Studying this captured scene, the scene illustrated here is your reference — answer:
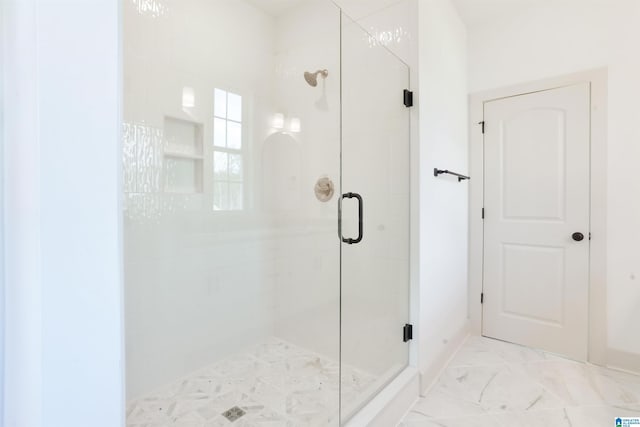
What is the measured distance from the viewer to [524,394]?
183 cm

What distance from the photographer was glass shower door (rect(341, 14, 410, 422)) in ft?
6.04

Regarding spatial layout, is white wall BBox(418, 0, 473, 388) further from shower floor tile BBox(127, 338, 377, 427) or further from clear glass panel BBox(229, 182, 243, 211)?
clear glass panel BBox(229, 182, 243, 211)

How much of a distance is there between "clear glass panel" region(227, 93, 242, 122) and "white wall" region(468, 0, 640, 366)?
7.56ft

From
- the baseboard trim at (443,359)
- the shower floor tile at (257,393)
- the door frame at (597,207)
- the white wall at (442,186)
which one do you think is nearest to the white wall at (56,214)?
the shower floor tile at (257,393)

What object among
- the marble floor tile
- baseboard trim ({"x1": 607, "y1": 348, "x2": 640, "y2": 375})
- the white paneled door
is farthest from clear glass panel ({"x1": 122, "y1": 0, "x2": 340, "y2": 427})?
baseboard trim ({"x1": 607, "y1": 348, "x2": 640, "y2": 375})

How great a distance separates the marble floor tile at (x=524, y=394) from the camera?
162 centimetres

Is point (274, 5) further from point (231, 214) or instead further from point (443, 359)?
point (443, 359)

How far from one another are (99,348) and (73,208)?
0.22 metres

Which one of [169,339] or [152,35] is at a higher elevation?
[152,35]

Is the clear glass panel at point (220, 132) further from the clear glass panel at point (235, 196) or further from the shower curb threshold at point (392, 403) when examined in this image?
the shower curb threshold at point (392, 403)

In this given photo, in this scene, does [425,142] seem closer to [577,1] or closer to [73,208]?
[577,1]

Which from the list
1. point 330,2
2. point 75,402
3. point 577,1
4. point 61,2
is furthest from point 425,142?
point 75,402

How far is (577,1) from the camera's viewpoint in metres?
2.21

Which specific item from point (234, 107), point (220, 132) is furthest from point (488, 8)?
point (220, 132)
